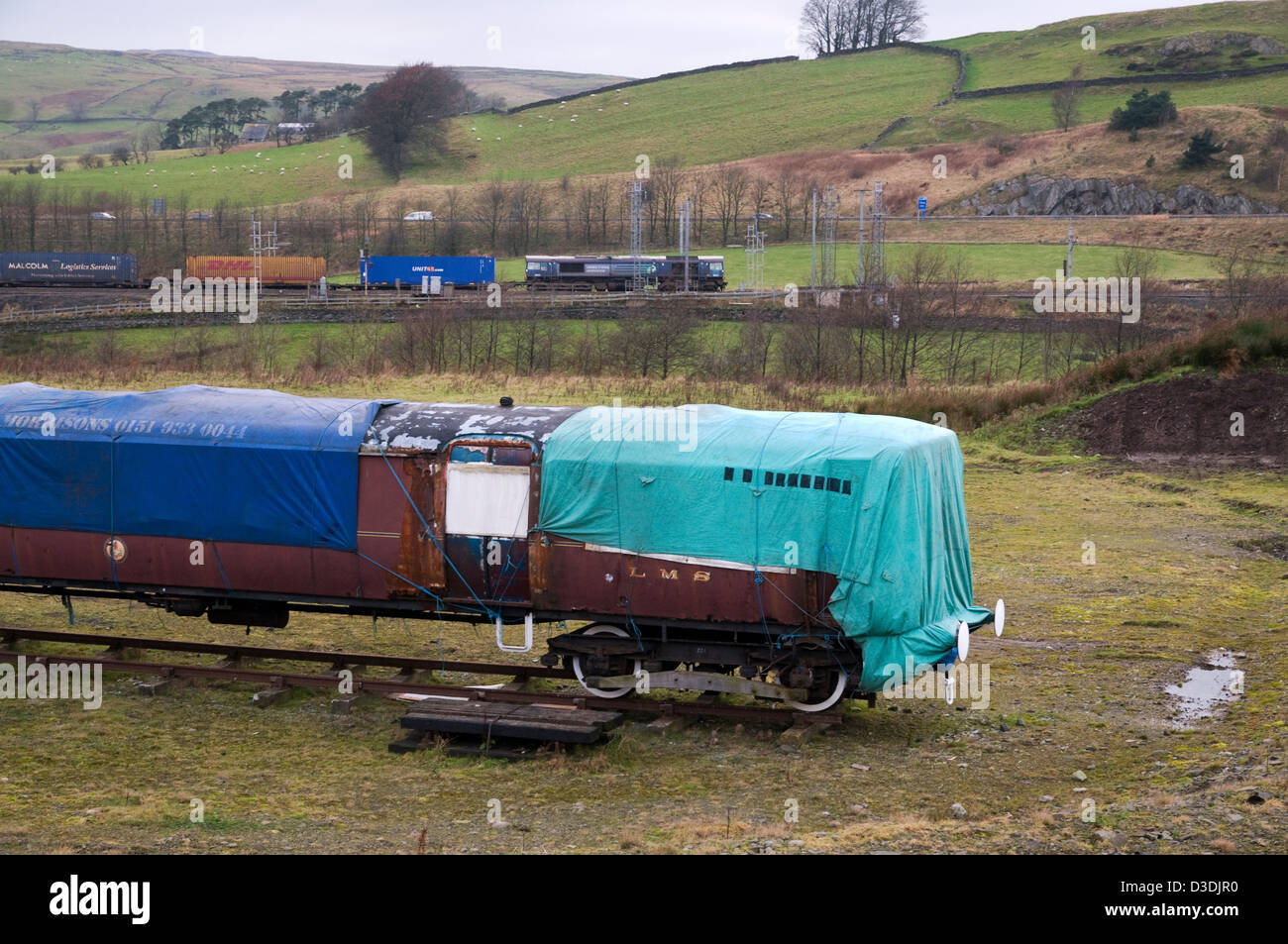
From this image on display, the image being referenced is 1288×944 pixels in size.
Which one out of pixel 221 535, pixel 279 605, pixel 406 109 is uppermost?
pixel 406 109

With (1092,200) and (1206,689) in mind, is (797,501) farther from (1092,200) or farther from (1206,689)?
(1092,200)

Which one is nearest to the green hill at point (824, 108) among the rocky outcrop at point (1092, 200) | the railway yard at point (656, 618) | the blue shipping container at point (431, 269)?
the rocky outcrop at point (1092, 200)

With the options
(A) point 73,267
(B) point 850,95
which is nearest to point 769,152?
(B) point 850,95

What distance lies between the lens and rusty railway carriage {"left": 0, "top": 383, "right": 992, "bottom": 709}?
14.3 m

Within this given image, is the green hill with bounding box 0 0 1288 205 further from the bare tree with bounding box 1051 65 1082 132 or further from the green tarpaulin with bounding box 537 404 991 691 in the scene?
the green tarpaulin with bounding box 537 404 991 691

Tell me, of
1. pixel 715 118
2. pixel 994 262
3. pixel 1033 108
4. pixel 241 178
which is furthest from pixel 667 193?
pixel 241 178

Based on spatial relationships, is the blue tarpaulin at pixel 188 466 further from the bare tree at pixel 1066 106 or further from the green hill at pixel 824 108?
the bare tree at pixel 1066 106

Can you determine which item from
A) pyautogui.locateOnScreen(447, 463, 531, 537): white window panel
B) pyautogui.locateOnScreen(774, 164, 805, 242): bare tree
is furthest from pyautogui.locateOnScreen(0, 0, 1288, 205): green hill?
pyautogui.locateOnScreen(447, 463, 531, 537): white window panel

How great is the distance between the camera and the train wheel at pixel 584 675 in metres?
15.1

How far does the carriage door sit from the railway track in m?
1.36

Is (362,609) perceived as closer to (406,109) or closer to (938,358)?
(938,358)

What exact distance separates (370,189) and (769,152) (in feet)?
129

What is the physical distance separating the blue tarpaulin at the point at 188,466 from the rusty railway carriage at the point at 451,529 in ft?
0.10

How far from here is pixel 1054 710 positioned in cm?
1530
